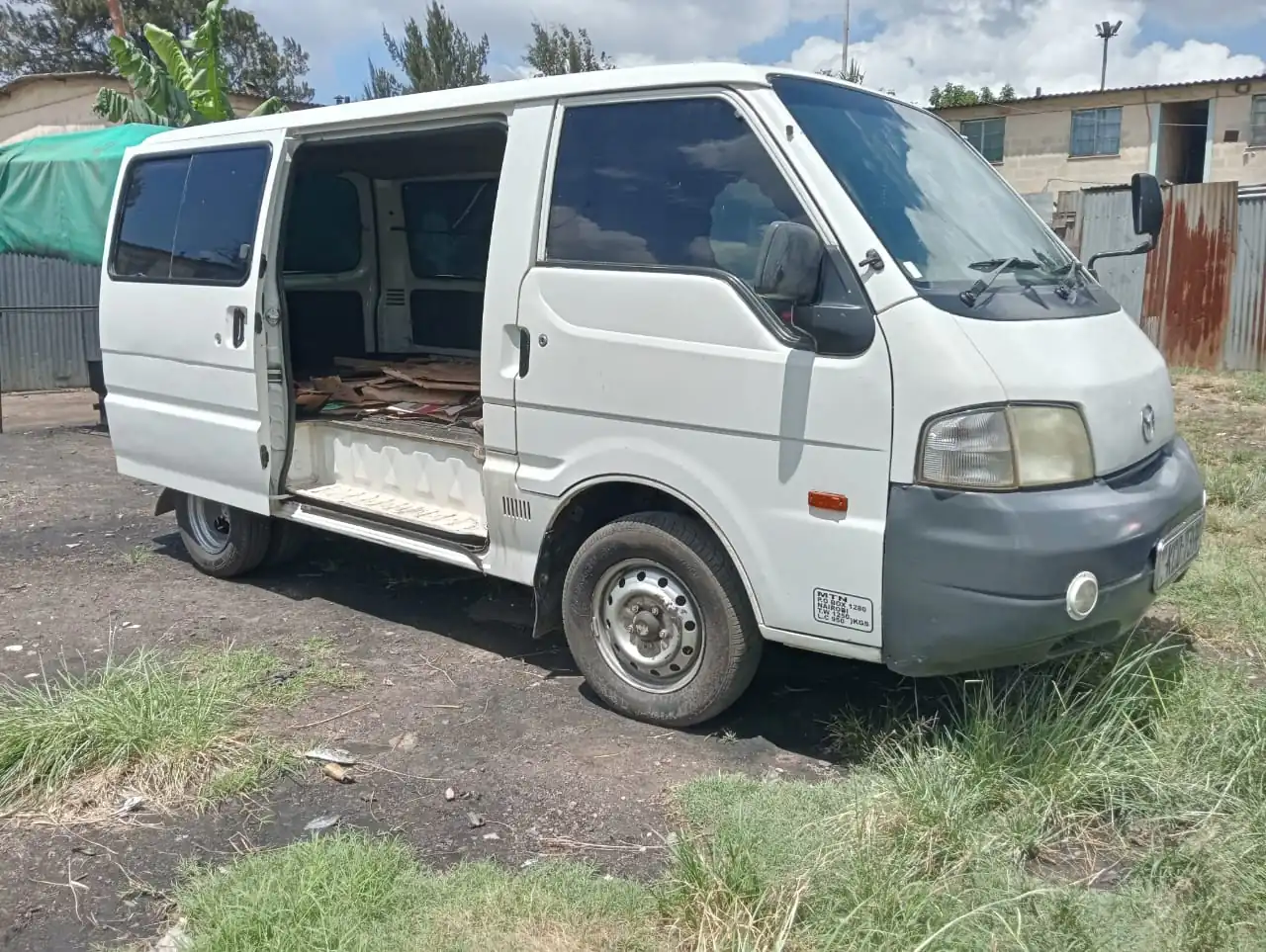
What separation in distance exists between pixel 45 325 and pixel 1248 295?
15663 mm

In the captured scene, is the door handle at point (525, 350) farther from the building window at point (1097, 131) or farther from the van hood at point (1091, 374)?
the building window at point (1097, 131)

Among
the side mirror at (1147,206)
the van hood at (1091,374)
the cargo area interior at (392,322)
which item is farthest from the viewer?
the cargo area interior at (392,322)

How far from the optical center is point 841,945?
108 inches

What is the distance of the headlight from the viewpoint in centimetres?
348

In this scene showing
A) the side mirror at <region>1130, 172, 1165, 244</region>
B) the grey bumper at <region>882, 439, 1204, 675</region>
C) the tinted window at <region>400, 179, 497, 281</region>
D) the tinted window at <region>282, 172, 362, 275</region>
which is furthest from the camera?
the tinted window at <region>400, 179, 497, 281</region>

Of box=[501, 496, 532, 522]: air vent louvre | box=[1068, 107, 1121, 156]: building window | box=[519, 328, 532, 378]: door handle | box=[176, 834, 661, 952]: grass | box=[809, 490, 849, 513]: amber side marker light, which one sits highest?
box=[1068, 107, 1121, 156]: building window

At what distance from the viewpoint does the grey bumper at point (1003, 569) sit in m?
3.44

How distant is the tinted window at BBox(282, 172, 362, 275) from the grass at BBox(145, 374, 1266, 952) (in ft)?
14.3

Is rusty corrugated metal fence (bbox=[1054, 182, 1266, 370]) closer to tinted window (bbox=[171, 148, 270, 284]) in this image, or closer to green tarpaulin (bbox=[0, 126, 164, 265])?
tinted window (bbox=[171, 148, 270, 284])

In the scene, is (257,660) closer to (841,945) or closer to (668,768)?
(668,768)

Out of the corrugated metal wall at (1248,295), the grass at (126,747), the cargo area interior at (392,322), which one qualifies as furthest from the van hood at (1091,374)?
the corrugated metal wall at (1248,295)

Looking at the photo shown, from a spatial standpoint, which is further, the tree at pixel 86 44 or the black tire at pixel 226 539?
the tree at pixel 86 44

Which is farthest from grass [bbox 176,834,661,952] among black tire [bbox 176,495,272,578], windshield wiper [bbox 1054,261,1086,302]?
black tire [bbox 176,495,272,578]

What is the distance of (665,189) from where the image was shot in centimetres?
414
